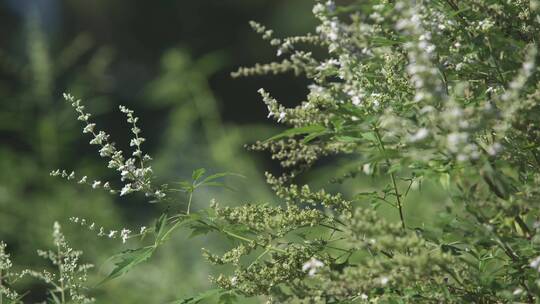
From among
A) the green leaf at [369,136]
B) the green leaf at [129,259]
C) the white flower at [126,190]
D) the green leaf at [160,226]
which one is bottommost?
the green leaf at [129,259]

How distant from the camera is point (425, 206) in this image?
17.2ft

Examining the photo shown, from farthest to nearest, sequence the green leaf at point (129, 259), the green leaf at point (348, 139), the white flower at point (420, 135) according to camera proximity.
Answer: the green leaf at point (129, 259), the green leaf at point (348, 139), the white flower at point (420, 135)

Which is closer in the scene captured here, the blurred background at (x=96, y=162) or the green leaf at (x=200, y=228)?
the green leaf at (x=200, y=228)

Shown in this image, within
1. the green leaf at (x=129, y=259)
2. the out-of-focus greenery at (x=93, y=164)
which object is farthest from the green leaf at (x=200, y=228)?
the out-of-focus greenery at (x=93, y=164)

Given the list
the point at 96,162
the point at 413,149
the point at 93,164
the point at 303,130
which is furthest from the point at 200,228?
the point at 96,162

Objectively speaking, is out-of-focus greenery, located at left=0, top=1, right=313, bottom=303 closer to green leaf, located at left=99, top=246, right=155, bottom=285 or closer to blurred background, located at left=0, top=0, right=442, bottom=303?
blurred background, located at left=0, top=0, right=442, bottom=303

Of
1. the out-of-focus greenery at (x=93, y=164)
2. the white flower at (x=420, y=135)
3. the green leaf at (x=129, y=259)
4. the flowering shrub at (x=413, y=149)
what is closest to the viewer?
the white flower at (x=420, y=135)

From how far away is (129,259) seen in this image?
7.05ft

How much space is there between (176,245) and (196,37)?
10.2 meters

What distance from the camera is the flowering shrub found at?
5.50 ft

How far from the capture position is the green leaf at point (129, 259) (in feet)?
6.84

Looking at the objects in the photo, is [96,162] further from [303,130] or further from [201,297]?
[303,130]

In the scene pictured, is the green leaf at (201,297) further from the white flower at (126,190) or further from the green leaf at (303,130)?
the green leaf at (303,130)

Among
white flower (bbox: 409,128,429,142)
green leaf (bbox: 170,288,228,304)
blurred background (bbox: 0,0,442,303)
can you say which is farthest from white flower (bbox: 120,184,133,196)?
blurred background (bbox: 0,0,442,303)
